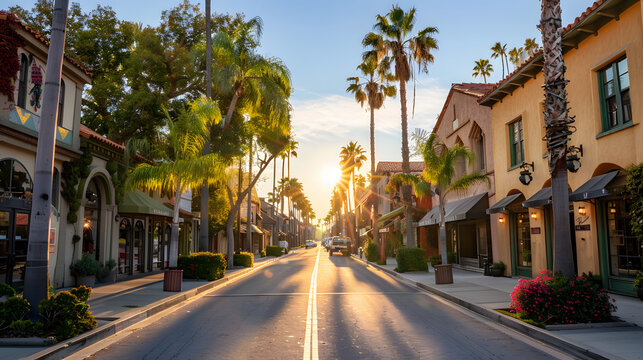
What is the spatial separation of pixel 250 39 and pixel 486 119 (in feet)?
40.3

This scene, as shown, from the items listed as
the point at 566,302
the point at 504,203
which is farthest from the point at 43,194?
the point at 504,203

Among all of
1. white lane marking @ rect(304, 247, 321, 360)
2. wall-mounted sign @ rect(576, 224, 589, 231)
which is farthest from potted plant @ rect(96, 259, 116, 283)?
wall-mounted sign @ rect(576, 224, 589, 231)

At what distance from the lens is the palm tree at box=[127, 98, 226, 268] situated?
15.0 metres

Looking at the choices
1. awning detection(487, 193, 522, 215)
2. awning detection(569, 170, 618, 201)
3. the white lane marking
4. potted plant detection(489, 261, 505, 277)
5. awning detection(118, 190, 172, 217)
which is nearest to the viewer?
the white lane marking

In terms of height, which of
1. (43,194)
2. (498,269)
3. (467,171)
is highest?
(467,171)

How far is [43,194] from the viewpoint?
25.3 ft

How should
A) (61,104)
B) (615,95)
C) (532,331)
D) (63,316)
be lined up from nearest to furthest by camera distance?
(63,316)
(532,331)
(615,95)
(61,104)

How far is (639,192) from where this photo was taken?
34.3 feet

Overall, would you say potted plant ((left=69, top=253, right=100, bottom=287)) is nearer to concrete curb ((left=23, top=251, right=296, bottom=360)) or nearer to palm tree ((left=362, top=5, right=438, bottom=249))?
concrete curb ((left=23, top=251, right=296, bottom=360))

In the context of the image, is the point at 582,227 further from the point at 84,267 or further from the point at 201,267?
the point at 84,267

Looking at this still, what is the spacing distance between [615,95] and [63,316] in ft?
46.3

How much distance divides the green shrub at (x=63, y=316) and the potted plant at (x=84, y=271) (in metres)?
8.58

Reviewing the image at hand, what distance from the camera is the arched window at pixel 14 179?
12422 millimetres

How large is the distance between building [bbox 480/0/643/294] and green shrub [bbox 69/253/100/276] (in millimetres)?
15139
